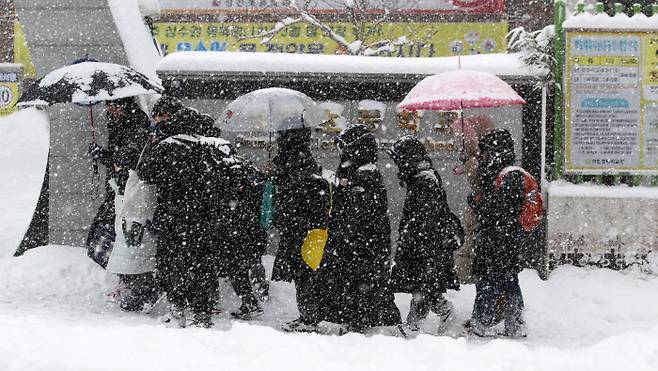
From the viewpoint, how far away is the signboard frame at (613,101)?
7949 millimetres

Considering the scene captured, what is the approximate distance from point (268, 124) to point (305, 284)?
1.43 m


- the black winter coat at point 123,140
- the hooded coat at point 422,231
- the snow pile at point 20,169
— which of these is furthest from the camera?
the snow pile at point 20,169

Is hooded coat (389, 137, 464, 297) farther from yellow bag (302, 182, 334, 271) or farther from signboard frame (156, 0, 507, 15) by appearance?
signboard frame (156, 0, 507, 15)

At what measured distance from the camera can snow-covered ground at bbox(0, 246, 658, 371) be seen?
418cm

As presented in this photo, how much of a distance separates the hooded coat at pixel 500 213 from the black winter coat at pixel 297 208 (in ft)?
4.49

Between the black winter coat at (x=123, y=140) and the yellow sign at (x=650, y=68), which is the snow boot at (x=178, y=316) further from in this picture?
the yellow sign at (x=650, y=68)

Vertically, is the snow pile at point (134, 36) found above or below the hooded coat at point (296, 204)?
above

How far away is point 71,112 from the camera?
27.4ft

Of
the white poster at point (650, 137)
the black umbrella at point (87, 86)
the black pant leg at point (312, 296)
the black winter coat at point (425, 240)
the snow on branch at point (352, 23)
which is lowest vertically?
the black pant leg at point (312, 296)

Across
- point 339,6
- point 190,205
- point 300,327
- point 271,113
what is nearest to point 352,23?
point 339,6

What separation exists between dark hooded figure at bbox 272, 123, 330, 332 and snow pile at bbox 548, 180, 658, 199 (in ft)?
9.90

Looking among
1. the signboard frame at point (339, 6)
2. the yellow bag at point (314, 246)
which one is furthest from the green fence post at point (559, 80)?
the signboard frame at point (339, 6)

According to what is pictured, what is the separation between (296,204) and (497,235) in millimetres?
1699

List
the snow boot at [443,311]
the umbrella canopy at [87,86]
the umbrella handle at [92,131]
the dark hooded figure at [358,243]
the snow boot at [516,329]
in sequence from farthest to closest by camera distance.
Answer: the umbrella handle at [92,131] → the umbrella canopy at [87,86] → the snow boot at [516,329] → the snow boot at [443,311] → the dark hooded figure at [358,243]
